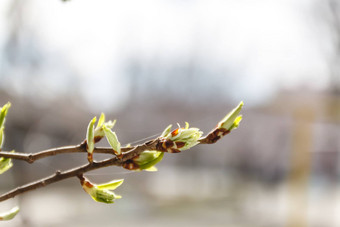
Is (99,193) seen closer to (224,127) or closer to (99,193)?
(99,193)

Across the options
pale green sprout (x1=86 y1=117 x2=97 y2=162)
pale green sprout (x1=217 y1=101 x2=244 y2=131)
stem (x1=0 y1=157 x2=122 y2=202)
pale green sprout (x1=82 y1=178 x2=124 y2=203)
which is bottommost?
pale green sprout (x1=82 y1=178 x2=124 y2=203)

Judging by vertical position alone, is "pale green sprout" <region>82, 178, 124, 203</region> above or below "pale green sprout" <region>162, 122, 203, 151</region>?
below

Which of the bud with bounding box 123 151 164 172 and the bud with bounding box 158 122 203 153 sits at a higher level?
the bud with bounding box 158 122 203 153

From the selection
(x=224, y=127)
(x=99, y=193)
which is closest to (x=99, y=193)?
(x=99, y=193)

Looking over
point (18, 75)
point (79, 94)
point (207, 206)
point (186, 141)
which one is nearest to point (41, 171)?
point (79, 94)

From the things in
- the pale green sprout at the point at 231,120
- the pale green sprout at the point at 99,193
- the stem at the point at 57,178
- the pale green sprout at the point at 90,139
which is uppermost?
the pale green sprout at the point at 231,120

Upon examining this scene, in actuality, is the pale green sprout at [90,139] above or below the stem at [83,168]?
above

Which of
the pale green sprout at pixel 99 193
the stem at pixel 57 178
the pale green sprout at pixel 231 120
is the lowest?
the pale green sprout at pixel 99 193

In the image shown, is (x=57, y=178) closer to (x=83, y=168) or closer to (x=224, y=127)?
(x=83, y=168)
